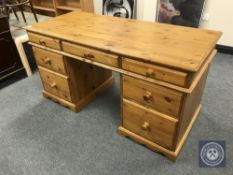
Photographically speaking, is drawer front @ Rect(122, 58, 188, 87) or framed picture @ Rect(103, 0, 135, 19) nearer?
drawer front @ Rect(122, 58, 188, 87)

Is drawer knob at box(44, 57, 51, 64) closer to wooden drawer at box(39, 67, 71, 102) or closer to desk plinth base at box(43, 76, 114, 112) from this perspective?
wooden drawer at box(39, 67, 71, 102)

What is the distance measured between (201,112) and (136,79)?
35.5 inches

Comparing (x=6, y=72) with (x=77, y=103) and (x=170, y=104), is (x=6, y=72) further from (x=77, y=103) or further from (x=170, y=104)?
(x=170, y=104)

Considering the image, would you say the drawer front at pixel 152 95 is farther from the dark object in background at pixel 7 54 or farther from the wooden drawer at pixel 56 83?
the dark object in background at pixel 7 54

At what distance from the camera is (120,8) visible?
3084mm

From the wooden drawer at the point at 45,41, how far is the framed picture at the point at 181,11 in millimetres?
1812

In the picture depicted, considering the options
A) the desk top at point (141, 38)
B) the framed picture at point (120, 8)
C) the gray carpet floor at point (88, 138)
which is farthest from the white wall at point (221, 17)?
the desk top at point (141, 38)

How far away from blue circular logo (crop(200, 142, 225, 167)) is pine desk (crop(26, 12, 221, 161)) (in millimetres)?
166

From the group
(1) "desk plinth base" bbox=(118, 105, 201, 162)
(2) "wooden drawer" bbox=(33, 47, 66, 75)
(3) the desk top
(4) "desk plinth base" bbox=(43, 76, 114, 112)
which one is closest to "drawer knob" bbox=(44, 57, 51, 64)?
(2) "wooden drawer" bbox=(33, 47, 66, 75)

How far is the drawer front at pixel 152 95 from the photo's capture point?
120cm

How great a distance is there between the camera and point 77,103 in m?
1.93

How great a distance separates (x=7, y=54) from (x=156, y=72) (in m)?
1.87

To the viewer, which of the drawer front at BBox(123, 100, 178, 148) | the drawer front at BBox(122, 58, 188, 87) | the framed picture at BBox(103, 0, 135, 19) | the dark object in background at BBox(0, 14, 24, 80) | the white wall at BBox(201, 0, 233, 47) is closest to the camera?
the drawer front at BBox(122, 58, 188, 87)

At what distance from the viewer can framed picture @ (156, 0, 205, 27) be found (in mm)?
2584
